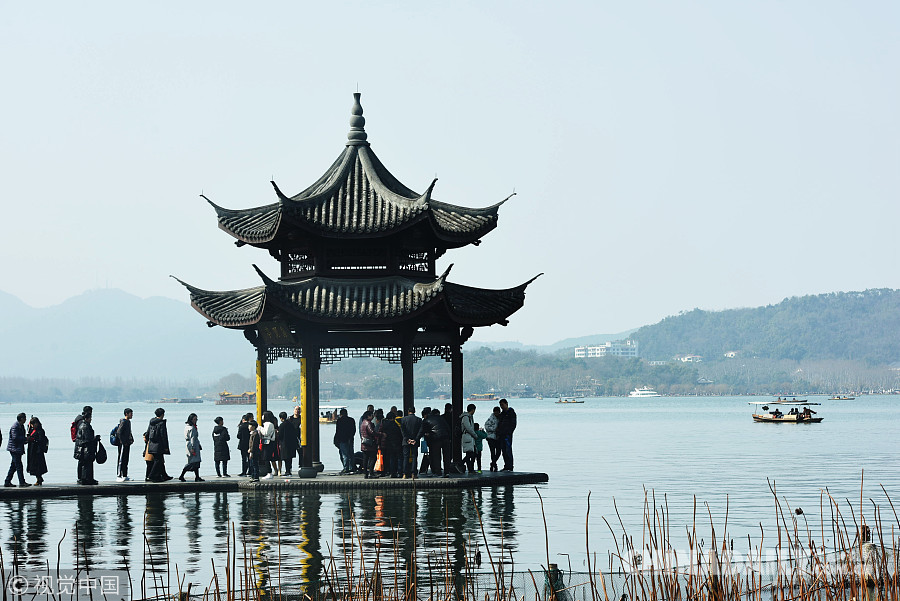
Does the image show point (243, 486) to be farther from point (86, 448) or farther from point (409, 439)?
point (409, 439)

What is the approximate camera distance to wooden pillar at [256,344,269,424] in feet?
98.2

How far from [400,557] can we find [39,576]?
488cm

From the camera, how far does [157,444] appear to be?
27.5 meters

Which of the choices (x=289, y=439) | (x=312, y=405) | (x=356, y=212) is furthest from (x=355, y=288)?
(x=289, y=439)

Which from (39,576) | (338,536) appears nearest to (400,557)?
(338,536)

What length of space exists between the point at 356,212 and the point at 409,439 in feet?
17.6

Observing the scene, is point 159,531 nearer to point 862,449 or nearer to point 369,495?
point 369,495

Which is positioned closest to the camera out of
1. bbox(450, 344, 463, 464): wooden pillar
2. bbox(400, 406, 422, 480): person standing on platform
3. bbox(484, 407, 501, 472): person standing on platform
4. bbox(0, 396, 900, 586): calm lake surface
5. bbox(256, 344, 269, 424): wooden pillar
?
bbox(0, 396, 900, 586): calm lake surface

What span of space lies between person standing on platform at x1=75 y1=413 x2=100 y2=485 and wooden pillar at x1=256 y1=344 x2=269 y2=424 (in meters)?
3.89

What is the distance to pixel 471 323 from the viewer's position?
29312mm

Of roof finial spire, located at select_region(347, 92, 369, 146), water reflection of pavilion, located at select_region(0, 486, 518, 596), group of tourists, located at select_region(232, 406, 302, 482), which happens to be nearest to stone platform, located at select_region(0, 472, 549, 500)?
water reflection of pavilion, located at select_region(0, 486, 518, 596)

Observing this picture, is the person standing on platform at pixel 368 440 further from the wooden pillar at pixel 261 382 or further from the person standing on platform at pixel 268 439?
the wooden pillar at pixel 261 382

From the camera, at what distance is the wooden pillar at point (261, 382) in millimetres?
29922

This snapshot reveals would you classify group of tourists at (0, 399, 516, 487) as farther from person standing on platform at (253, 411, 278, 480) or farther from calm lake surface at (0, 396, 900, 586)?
calm lake surface at (0, 396, 900, 586)
